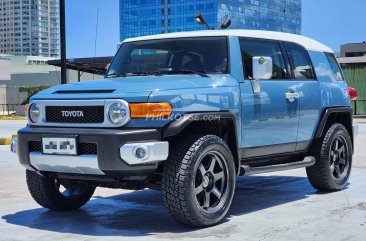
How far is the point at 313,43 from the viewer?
7984mm

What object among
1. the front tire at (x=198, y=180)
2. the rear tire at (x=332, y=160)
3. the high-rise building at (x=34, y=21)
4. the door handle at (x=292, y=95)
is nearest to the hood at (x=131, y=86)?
the front tire at (x=198, y=180)

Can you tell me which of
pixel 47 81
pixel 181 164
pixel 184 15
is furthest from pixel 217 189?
pixel 184 15

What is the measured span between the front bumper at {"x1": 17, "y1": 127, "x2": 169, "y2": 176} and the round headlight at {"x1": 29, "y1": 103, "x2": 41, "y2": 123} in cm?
37

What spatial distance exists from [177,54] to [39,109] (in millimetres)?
1639

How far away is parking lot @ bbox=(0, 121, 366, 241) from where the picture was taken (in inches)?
213

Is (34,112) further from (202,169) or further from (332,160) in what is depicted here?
(332,160)

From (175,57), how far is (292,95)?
4.72 ft

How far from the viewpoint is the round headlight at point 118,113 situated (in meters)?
5.31

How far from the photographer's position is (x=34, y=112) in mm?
5973

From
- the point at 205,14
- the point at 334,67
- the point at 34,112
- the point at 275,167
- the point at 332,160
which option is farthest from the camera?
the point at 205,14

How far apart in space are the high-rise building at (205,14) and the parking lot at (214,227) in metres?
91.1

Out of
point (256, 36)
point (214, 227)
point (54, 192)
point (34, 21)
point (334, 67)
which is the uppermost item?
point (34, 21)

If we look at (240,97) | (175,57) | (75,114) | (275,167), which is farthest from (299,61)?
(75,114)

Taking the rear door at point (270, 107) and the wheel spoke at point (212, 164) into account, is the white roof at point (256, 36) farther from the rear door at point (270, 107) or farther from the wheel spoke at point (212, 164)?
the wheel spoke at point (212, 164)
